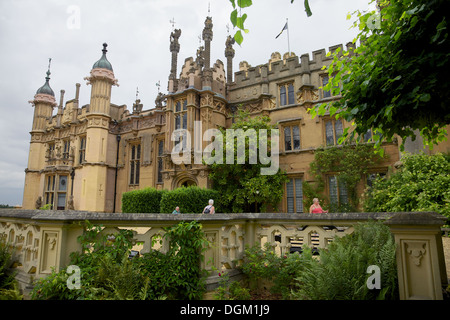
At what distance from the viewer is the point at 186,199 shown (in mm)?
15484

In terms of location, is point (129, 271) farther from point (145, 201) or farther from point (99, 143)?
point (99, 143)

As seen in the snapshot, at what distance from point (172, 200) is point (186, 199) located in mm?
841

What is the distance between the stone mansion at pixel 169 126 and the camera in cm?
1697

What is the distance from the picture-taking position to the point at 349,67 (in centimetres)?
421

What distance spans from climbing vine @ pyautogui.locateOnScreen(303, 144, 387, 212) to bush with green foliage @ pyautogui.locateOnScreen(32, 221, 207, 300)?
12.9 meters


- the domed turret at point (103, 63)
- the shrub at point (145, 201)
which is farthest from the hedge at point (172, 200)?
the domed turret at point (103, 63)

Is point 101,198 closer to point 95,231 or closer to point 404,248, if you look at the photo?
point 95,231

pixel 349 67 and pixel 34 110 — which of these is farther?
pixel 34 110

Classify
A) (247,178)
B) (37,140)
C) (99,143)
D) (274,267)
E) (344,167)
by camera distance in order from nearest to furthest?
(274,267) < (344,167) < (247,178) < (99,143) < (37,140)

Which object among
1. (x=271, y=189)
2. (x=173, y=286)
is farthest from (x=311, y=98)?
(x=173, y=286)

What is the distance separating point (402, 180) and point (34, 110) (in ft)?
→ 116

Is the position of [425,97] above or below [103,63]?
below

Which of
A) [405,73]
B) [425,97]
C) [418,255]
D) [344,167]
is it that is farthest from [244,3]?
[344,167]

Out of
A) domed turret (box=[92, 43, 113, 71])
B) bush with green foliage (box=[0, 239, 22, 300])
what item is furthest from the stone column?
domed turret (box=[92, 43, 113, 71])
